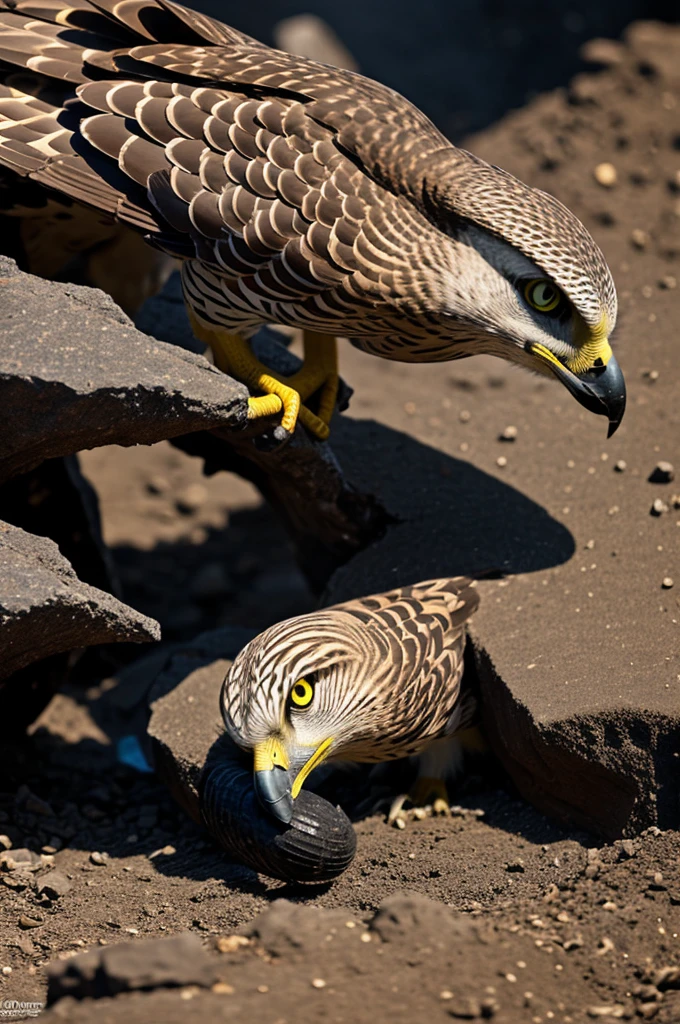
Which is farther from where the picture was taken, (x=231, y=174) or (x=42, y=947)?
(x=231, y=174)

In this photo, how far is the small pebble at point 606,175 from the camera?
23.2 ft

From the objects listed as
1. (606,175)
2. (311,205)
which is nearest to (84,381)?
(311,205)

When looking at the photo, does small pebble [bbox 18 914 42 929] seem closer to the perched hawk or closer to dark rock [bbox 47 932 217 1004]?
dark rock [bbox 47 932 217 1004]

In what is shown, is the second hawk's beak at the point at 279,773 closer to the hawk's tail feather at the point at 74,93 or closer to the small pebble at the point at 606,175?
the hawk's tail feather at the point at 74,93

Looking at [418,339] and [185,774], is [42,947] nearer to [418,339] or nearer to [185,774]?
[185,774]

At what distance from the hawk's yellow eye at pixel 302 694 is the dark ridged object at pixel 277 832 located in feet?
1.11

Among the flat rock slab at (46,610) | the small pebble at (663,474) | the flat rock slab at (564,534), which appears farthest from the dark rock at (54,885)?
the small pebble at (663,474)

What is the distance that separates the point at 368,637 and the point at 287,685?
476mm

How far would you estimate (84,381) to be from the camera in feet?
10.8

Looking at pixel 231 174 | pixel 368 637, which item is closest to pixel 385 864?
pixel 368 637

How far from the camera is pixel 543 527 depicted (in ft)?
15.0

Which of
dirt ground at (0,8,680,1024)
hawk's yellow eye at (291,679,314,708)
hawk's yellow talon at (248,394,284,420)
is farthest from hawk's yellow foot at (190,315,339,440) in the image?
hawk's yellow eye at (291,679,314,708)

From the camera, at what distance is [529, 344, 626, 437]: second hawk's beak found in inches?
150

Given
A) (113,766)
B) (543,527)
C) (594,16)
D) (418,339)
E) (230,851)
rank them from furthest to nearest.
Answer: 1. (594,16)
2. (113,766)
3. (543,527)
4. (418,339)
5. (230,851)
